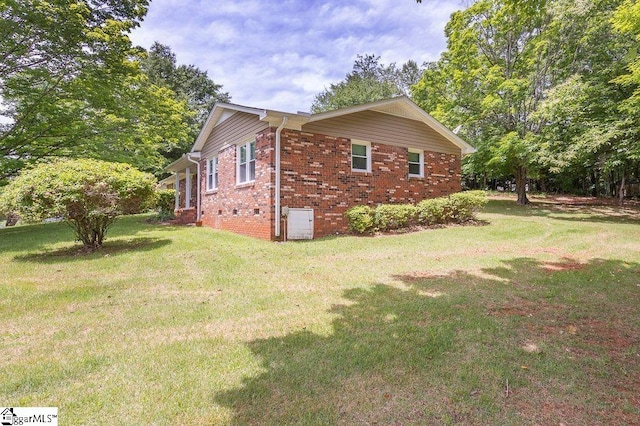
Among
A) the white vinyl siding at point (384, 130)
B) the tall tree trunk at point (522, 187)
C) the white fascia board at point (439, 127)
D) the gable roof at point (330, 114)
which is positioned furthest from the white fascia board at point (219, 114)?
the tall tree trunk at point (522, 187)

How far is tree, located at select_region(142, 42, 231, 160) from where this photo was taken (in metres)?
34.2

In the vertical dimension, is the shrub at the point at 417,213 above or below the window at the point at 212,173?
below

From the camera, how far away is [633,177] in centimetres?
2431

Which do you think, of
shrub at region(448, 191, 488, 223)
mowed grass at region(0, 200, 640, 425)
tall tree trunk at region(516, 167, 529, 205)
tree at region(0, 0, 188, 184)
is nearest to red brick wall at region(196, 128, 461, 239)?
shrub at region(448, 191, 488, 223)

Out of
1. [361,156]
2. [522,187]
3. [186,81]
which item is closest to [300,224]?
[361,156]

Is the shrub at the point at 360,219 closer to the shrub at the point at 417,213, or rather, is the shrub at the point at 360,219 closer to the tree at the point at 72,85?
the shrub at the point at 417,213

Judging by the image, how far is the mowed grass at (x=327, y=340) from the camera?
2471 millimetres

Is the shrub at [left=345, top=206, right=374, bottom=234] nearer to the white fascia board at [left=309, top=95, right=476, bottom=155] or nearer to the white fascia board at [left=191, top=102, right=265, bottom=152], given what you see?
the white fascia board at [left=309, top=95, right=476, bottom=155]

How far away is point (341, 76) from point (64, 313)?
40.2 m

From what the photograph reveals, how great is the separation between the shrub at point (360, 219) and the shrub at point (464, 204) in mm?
3807

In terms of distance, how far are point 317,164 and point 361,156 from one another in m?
2.05

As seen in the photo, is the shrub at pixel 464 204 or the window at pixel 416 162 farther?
the window at pixel 416 162

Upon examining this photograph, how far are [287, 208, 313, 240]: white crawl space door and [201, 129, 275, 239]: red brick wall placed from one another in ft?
2.01

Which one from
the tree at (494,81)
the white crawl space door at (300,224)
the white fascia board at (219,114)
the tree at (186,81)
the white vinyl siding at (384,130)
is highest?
the tree at (186,81)
